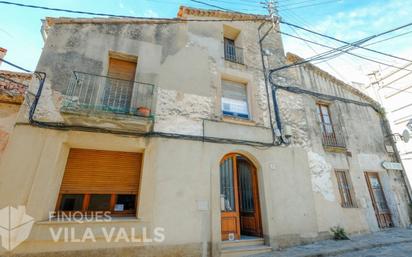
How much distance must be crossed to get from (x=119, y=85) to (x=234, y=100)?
3912 millimetres

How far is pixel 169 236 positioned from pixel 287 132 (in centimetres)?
511

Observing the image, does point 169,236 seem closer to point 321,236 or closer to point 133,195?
point 133,195

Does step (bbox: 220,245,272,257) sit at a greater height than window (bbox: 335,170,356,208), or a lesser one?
lesser

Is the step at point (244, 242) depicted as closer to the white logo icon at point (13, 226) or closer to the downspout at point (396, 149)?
the white logo icon at point (13, 226)

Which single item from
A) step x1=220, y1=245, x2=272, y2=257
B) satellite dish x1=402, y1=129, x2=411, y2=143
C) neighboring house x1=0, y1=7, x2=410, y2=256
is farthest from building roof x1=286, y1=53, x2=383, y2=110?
step x1=220, y1=245, x2=272, y2=257

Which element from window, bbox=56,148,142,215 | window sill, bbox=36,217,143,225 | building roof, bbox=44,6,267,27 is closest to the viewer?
window sill, bbox=36,217,143,225

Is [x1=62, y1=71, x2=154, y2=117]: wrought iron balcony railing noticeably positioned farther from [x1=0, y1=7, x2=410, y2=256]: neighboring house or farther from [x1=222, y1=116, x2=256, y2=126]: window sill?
[x1=222, y1=116, x2=256, y2=126]: window sill

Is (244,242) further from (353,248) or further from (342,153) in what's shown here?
(342,153)

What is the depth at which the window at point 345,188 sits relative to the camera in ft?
23.7

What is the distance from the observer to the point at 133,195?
16.6 feet

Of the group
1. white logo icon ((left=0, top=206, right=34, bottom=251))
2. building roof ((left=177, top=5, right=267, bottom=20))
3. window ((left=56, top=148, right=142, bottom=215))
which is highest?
building roof ((left=177, top=5, right=267, bottom=20))

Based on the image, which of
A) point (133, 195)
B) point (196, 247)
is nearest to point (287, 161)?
point (196, 247)

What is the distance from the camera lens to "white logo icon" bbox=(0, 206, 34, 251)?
3.76m

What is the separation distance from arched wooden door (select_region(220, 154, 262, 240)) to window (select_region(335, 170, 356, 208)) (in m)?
3.67
